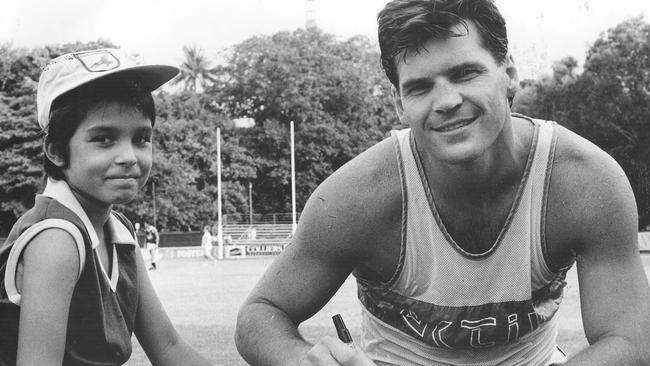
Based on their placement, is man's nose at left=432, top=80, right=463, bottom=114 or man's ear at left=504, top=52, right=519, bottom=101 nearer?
man's nose at left=432, top=80, right=463, bottom=114

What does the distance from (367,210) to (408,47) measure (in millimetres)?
572

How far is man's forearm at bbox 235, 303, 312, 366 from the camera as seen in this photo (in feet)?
9.23

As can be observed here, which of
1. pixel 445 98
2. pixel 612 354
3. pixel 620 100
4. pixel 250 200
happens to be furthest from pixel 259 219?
pixel 612 354

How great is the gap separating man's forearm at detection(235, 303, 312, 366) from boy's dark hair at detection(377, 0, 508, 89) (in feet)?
3.00

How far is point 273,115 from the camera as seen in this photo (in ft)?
205

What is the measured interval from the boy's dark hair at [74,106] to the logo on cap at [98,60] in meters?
0.04

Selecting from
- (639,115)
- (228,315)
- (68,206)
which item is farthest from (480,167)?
(639,115)

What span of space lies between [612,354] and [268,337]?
109 cm

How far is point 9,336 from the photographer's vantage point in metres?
2.77

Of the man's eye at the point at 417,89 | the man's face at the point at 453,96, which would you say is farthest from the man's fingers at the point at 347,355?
the man's eye at the point at 417,89

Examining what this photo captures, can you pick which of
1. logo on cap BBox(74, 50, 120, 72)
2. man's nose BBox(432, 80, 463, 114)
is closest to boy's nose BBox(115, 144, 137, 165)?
logo on cap BBox(74, 50, 120, 72)

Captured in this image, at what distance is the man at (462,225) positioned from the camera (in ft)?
9.21

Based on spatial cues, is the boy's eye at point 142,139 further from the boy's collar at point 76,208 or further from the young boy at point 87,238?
the boy's collar at point 76,208

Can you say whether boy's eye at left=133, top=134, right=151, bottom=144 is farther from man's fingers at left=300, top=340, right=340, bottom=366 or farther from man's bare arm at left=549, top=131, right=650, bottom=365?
man's bare arm at left=549, top=131, right=650, bottom=365
